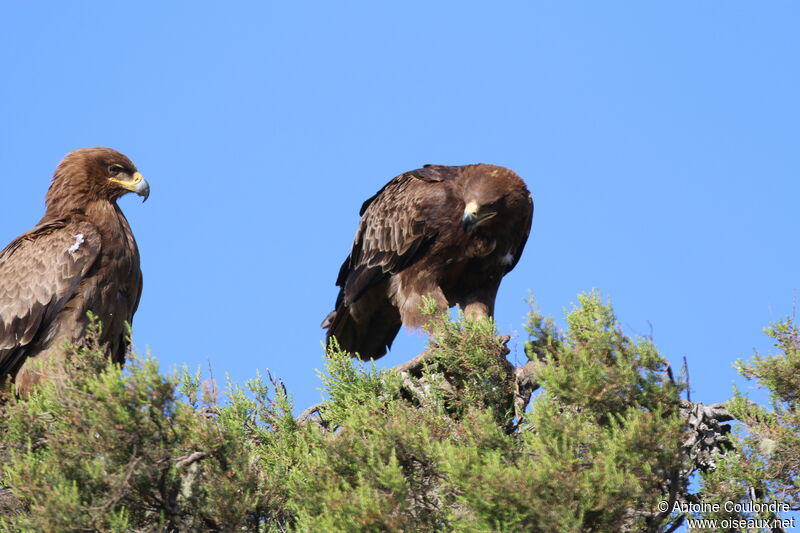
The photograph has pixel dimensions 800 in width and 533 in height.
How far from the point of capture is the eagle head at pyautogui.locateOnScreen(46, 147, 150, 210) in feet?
27.0

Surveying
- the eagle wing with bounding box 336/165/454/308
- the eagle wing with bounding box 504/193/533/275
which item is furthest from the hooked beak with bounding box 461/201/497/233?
the eagle wing with bounding box 504/193/533/275

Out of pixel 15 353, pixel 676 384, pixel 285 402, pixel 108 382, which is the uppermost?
pixel 15 353

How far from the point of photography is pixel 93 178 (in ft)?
27.0

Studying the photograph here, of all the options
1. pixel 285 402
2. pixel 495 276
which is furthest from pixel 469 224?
pixel 285 402

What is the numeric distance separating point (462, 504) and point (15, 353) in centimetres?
400

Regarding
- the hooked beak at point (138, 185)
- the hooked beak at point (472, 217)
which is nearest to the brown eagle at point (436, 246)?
the hooked beak at point (472, 217)

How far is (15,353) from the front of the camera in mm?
7750

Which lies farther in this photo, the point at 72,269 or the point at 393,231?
the point at 393,231

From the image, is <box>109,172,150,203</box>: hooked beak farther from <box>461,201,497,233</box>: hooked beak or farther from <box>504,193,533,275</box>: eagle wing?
<box>504,193,533,275</box>: eagle wing

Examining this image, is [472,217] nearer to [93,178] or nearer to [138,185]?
[138,185]

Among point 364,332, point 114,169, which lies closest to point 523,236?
point 364,332

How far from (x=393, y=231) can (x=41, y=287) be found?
9.82 feet

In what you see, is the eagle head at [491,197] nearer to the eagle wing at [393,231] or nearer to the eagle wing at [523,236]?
the eagle wing at [523,236]

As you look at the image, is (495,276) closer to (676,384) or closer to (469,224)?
(469,224)
